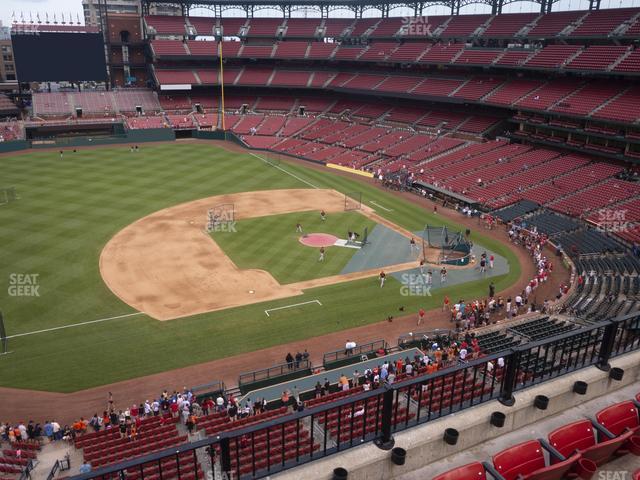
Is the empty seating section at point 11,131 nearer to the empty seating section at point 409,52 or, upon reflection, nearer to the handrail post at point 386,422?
the empty seating section at point 409,52

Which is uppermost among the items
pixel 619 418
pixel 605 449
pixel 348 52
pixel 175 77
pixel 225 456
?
pixel 348 52

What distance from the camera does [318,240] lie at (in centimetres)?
4259

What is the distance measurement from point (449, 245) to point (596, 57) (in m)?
33.5

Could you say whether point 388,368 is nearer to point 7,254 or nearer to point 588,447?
point 588,447

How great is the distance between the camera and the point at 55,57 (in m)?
84.3

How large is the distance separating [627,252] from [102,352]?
36.2m

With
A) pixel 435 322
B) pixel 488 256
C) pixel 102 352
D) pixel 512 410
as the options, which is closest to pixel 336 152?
pixel 488 256

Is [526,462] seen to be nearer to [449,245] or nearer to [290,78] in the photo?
[449,245]

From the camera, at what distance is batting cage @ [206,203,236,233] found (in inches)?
1748

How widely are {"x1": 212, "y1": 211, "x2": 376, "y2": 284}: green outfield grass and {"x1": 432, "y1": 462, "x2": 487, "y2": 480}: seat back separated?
27.6 meters

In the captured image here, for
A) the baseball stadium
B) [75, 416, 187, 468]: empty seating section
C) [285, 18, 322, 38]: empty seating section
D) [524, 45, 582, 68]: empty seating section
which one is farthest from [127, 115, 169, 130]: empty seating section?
[75, 416, 187, 468]: empty seating section

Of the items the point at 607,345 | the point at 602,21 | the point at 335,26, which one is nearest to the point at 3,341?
the point at 607,345

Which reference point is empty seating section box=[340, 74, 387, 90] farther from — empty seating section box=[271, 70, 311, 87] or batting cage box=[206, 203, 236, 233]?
batting cage box=[206, 203, 236, 233]

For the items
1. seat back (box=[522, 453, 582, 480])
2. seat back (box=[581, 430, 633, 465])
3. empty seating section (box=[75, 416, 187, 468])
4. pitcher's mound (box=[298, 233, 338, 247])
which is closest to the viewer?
seat back (box=[522, 453, 582, 480])
